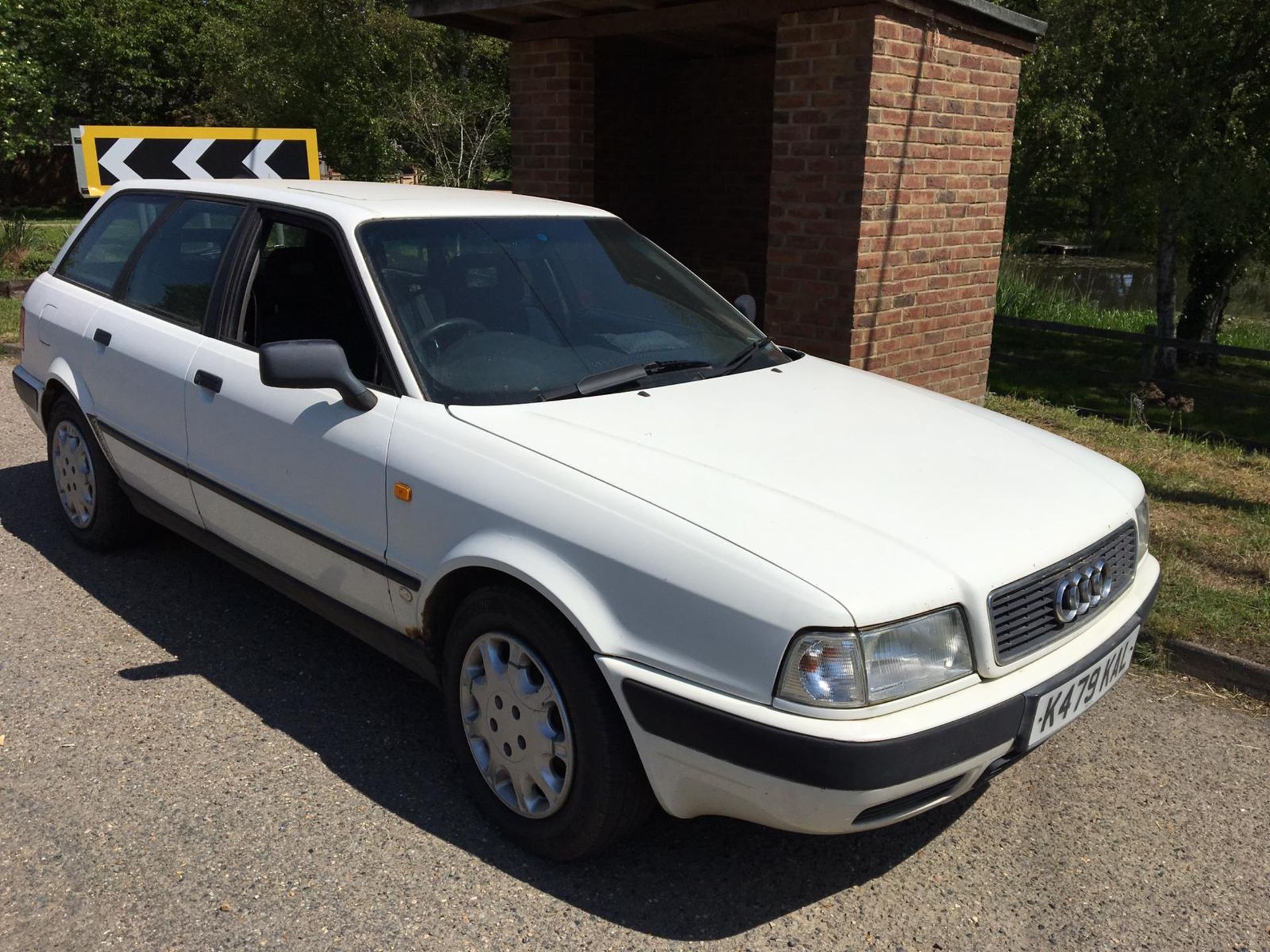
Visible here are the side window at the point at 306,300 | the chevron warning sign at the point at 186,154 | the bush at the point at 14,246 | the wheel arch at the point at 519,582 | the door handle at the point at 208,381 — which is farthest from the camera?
the bush at the point at 14,246

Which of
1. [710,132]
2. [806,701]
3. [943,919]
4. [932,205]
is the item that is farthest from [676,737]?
[710,132]

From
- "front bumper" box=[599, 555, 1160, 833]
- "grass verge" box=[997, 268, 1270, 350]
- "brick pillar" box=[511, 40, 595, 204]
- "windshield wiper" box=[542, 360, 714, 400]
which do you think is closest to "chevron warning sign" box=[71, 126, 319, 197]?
"brick pillar" box=[511, 40, 595, 204]

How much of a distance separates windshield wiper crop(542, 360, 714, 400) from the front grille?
54.5 inches

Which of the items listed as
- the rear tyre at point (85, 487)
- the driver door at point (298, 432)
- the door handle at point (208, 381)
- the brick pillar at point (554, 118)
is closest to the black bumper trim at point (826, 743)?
the driver door at point (298, 432)

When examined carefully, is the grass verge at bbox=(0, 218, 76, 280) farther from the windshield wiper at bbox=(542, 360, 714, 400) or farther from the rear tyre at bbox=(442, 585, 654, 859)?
the rear tyre at bbox=(442, 585, 654, 859)

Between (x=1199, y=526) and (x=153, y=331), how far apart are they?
16.2ft

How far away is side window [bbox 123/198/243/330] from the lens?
437 cm

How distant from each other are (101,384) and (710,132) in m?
6.03

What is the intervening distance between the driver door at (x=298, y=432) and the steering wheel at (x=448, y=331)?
0.13 m

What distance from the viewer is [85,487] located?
5168mm

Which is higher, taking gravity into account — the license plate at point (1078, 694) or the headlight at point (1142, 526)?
the headlight at point (1142, 526)

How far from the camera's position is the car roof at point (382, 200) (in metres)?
3.90

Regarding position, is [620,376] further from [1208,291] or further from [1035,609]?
[1208,291]

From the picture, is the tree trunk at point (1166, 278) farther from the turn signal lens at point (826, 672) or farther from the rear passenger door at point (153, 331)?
the turn signal lens at point (826, 672)
